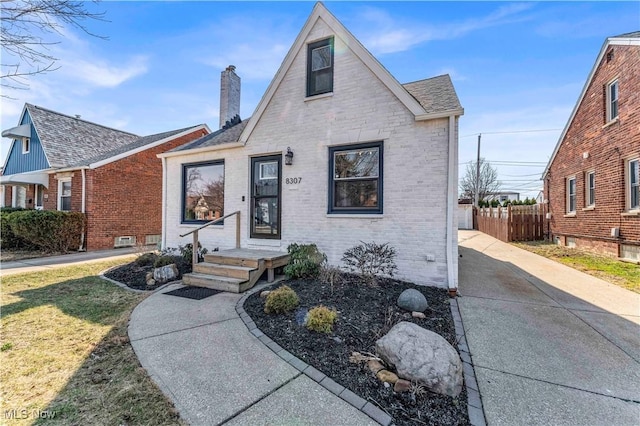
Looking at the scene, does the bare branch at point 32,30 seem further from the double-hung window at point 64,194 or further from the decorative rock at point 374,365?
the double-hung window at point 64,194

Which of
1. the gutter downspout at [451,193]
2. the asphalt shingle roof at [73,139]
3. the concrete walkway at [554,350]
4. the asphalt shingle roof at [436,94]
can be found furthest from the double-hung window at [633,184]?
the asphalt shingle roof at [73,139]

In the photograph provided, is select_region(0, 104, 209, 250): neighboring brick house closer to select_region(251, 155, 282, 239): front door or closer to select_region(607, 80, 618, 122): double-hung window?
select_region(251, 155, 282, 239): front door

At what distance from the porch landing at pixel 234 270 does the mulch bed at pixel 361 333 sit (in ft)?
2.00

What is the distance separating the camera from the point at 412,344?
2713 millimetres

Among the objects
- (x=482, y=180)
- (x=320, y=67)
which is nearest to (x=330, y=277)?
(x=320, y=67)

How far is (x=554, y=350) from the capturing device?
3.27 m

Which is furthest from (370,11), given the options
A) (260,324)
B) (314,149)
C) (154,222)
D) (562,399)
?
(154,222)

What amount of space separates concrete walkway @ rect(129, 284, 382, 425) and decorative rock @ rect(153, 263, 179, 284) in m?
2.49

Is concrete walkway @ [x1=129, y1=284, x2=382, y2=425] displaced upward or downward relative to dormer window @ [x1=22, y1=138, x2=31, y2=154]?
downward

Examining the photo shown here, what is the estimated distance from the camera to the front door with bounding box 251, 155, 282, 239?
740 cm

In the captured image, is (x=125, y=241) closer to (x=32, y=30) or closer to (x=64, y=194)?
(x=64, y=194)

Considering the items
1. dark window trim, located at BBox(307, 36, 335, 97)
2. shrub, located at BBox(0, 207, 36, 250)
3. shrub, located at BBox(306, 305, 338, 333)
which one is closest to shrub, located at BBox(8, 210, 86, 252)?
shrub, located at BBox(0, 207, 36, 250)

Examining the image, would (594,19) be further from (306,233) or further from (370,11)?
(306,233)

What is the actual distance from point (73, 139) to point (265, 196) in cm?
1443
